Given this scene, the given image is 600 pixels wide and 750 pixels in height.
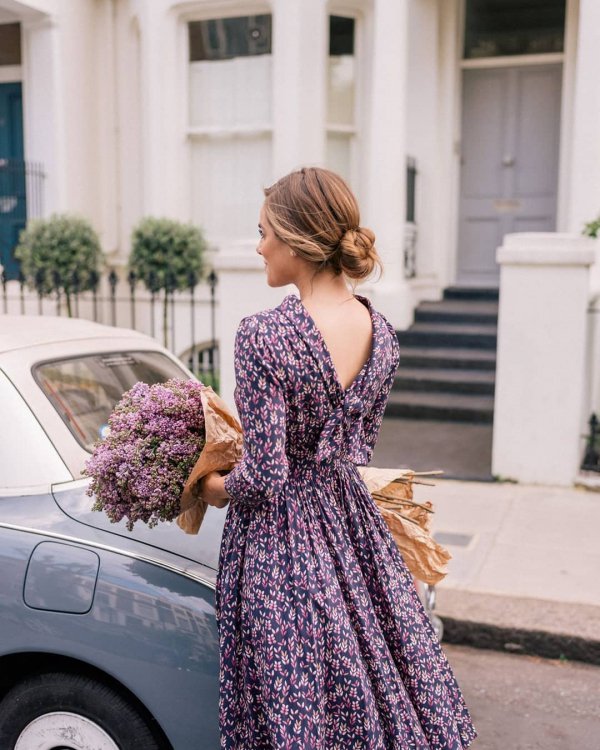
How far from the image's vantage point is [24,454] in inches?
108

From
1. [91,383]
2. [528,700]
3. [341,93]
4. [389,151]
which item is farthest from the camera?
[341,93]

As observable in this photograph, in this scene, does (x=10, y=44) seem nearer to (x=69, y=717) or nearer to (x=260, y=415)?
(x=69, y=717)

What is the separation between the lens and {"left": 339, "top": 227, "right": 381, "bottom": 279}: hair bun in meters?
2.22

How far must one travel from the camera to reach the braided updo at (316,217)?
7.18ft

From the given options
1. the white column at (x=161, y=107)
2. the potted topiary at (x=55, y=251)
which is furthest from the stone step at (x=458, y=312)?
the potted topiary at (x=55, y=251)

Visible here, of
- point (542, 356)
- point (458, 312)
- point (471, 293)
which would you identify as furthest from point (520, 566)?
point (471, 293)

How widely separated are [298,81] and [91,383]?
780 centimetres

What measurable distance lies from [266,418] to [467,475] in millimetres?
5194

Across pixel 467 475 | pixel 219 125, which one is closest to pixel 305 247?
pixel 467 475

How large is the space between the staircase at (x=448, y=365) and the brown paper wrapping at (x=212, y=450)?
240 inches

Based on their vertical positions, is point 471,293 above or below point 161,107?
below

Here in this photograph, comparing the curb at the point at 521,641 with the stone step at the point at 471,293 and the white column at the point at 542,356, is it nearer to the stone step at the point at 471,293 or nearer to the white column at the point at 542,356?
the white column at the point at 542,356

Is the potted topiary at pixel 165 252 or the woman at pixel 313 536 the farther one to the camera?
the potted topiary at pixel 165 252

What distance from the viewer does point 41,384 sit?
2924 millimetres
